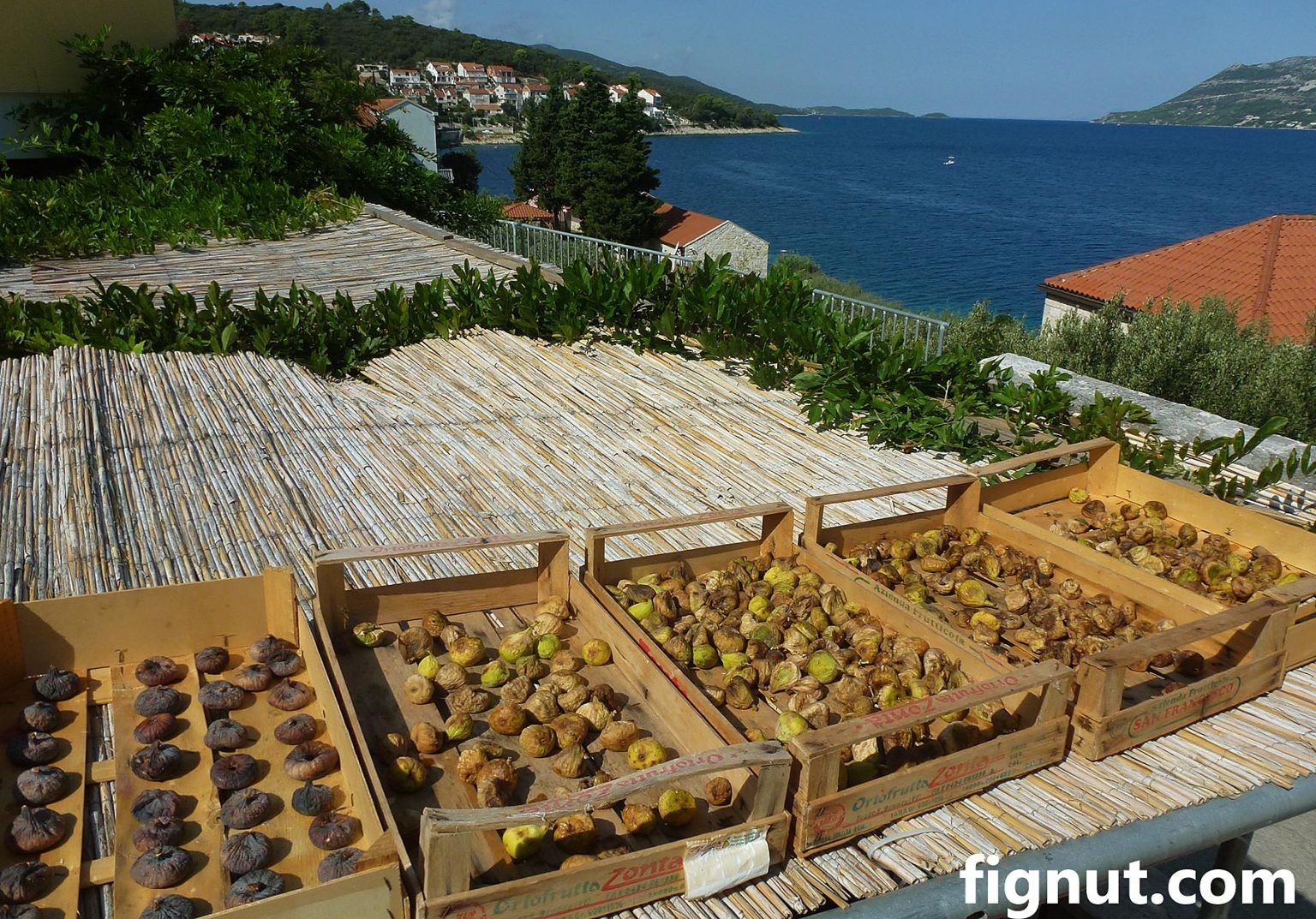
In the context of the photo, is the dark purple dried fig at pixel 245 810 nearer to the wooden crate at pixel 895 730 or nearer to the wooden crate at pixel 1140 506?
the wooden crate at pixel 895 730

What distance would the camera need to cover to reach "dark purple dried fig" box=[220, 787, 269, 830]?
268cm

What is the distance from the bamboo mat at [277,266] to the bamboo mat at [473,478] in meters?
2.41

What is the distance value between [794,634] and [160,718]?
213cm

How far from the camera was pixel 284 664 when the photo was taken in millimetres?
3332

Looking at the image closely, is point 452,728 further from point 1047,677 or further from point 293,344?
point 293,344

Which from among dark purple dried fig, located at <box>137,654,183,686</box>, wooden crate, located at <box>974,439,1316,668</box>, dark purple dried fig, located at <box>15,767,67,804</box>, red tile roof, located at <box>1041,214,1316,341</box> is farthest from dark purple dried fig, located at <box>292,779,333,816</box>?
red tile roof, located at <box>1041,214,1316,341</box>

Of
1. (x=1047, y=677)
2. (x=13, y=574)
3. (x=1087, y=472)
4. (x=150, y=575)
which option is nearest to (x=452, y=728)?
(x=1047, y=677)

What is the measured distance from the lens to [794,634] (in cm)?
365

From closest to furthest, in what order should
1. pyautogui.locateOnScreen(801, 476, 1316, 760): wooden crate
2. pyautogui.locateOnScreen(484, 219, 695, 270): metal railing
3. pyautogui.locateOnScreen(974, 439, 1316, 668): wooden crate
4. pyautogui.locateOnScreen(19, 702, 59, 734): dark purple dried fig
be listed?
pyautogui.locateOnScreen(19, 702, 59, 734): dark purple dried fig, pyautogui.locateOnScreen(801, 476, 1316, 760): wooden crate, pyautogui.locateOnScreen(974, 439, 1316, 668): wooden crate, pyautogui.locateOnScreen(484, 219, 695, 270): metal railing

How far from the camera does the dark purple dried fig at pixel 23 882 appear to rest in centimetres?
243

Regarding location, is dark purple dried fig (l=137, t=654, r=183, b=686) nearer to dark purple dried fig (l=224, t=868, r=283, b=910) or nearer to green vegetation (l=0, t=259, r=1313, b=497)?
dark purple dried fig (l=224, t=868, r=283, b=910)

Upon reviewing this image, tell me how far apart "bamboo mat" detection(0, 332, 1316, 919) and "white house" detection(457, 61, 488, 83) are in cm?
18683

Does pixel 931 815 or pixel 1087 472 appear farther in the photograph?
pixel 1087 472

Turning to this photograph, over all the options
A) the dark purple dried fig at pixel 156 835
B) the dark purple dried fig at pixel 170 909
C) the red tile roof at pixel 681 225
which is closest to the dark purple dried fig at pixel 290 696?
the dark purple dried fig at pixel 156 835
